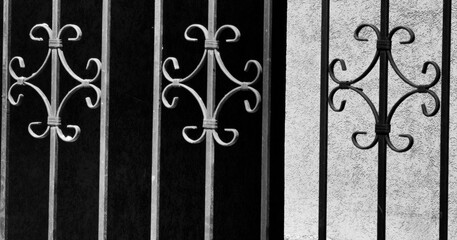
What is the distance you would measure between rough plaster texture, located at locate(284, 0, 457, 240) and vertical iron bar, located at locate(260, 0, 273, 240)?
181 centimetres

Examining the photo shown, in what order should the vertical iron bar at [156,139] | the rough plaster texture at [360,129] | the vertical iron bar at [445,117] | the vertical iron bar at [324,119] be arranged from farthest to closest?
the rough plaster texture at [360,129]
the vertical iron bar at [156,139]
the vertical iron bar at [324,119]
the vertical iron bar at [445,117]

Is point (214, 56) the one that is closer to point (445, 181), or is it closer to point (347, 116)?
point (445, 181)

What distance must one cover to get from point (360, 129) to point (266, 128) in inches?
78.3

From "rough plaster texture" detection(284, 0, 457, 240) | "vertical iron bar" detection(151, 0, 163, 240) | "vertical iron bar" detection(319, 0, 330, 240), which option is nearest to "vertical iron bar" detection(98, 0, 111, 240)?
"vertical iron bar" detection(151, 0, 163, 240)

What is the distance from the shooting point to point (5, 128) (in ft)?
8.57

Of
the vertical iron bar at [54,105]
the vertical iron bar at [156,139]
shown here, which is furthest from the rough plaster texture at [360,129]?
the vertical iron bar at [54,105]

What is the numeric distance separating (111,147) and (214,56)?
34.6 inches

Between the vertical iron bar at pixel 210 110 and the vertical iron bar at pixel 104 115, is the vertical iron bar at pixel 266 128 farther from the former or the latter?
the vertical iron bar at pixel 104 115

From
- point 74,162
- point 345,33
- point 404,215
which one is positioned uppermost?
point 345,33

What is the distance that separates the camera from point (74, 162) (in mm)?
3168

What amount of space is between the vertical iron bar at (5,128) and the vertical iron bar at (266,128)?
0.85m

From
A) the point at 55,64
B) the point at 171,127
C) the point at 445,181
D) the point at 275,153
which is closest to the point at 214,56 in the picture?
the point at 275,153

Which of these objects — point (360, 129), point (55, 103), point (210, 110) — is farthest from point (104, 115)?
point (360, 129)

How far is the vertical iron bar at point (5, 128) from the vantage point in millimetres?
2607
